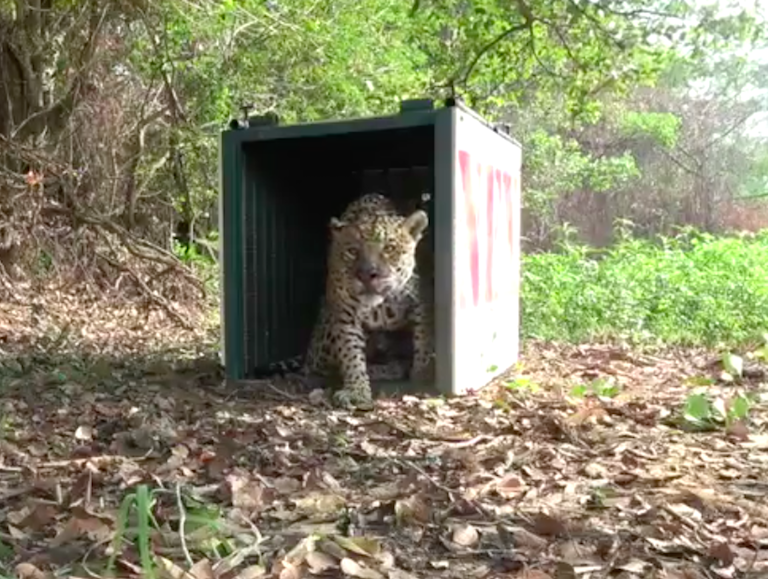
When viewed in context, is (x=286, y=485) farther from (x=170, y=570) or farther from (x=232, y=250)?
(x=232, y=250)

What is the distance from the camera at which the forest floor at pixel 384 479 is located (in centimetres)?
259

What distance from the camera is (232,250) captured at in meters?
5.69

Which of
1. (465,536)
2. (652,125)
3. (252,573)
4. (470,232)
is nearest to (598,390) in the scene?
(470,232)

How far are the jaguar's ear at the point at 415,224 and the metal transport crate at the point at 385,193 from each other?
77 mm

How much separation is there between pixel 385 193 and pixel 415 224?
166 centimetres

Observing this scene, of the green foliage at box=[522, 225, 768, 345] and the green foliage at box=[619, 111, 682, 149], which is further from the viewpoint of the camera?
the green foliage at box=[619, 111, 682, 149]

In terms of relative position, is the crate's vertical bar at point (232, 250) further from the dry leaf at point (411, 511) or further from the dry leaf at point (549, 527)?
the dry leaf at point (549, 527)

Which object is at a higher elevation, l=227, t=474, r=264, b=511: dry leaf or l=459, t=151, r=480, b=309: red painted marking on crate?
l=459, t=151, r=480, b=309: red painted marking on crate

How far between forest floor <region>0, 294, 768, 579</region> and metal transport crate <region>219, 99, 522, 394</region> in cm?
37

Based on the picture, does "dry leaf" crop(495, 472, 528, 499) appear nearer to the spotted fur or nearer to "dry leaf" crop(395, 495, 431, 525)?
"dry leaf" crop(395, 495, 431, 525)

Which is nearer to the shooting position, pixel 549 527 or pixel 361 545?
pixel 361 545

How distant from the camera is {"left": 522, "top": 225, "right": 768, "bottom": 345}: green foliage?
798 cm

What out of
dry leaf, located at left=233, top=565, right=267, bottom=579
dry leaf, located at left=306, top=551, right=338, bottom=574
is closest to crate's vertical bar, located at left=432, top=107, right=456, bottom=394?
dry leaf, located at left=306, top=551, right=338, bottom=574

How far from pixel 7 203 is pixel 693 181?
1617 centimetres
